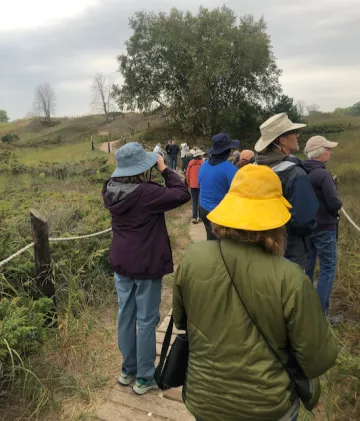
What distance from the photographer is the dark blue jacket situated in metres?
2.76

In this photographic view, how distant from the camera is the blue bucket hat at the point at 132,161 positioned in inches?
103

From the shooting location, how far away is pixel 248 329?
150 centimetres

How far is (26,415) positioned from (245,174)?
2528 millimetres

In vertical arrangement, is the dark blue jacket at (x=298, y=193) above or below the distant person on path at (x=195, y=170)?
above

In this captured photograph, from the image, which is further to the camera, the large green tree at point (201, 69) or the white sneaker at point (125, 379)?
the large green tree at point (201, 69)

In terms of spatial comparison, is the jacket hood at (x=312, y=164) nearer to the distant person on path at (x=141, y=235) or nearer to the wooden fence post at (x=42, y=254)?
the distant person on path at (x=141, y=235)

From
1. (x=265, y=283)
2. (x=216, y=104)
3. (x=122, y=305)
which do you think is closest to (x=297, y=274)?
(x=265, y=283)

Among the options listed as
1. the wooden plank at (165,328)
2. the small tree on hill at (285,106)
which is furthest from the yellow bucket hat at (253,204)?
the small tree on hill at (285,106)

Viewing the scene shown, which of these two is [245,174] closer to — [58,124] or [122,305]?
[122,305]

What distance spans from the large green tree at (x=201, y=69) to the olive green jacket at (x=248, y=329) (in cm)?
2905

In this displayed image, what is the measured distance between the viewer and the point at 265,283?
1.43 m

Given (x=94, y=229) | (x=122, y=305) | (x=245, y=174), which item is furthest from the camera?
(x=94, y=229)

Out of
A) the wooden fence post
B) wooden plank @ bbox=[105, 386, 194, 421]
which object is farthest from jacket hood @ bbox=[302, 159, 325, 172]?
the wooden fence post

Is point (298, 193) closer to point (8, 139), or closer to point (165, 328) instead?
point (165, 328)
